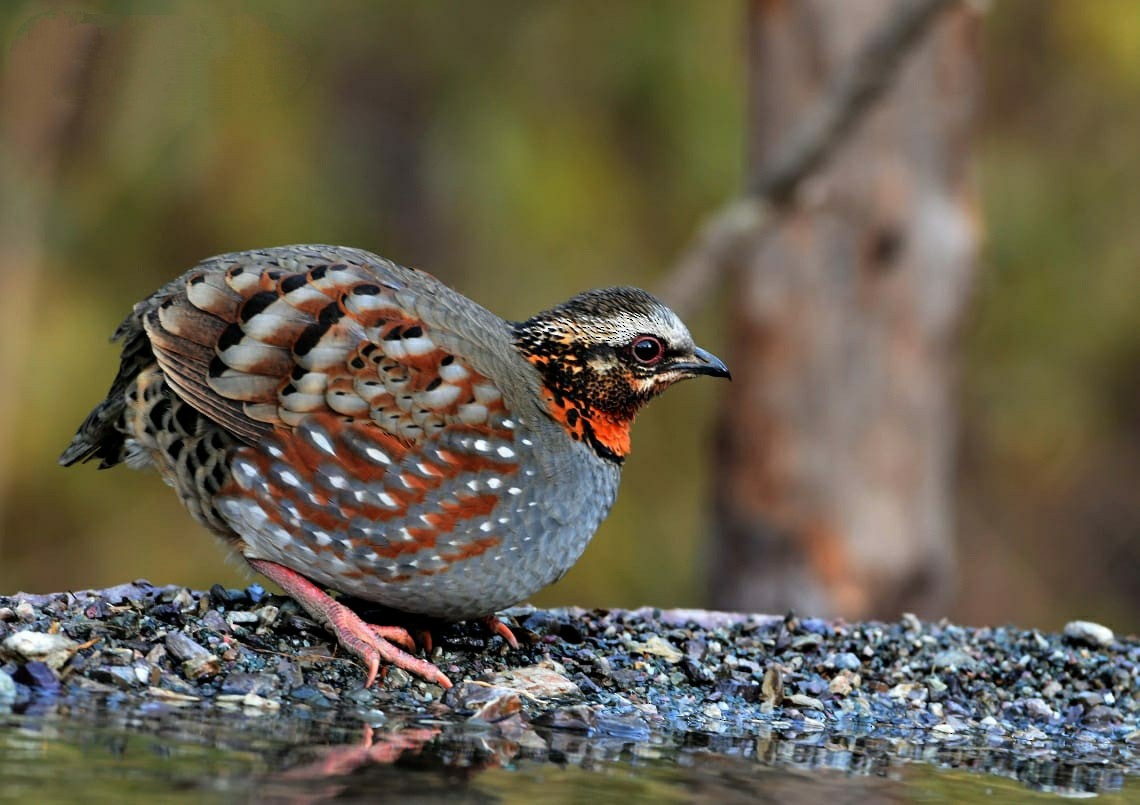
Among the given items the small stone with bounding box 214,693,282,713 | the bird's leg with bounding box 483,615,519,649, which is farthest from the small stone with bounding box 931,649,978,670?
the small stone with bounding box 214,693,282,713

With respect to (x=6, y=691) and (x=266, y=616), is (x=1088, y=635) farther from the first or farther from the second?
(x=6, y=691)

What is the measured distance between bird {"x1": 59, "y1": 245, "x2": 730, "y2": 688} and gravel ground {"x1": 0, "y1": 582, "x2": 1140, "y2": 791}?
17 cm

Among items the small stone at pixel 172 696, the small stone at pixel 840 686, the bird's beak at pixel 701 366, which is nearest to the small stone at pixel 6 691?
the small stone at pixel 172 696

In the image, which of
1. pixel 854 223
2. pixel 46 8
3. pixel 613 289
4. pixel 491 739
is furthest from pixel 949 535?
pixel 46 8

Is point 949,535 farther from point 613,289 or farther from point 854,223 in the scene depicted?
point 613,289

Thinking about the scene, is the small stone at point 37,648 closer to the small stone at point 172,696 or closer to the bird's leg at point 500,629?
the small stone at point 172,696

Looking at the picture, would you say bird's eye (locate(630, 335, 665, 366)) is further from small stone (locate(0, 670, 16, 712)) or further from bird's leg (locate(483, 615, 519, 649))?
small stone (locate(0, 670, 16, 712))

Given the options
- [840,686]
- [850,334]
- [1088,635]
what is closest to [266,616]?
[840,686]

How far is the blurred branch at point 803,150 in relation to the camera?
8.95 metres

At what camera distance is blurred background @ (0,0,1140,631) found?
1306cm

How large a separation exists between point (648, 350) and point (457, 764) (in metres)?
1.92

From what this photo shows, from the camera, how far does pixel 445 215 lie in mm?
15555

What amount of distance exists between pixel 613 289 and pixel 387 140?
1137 cm

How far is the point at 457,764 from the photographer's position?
375 centimetres
